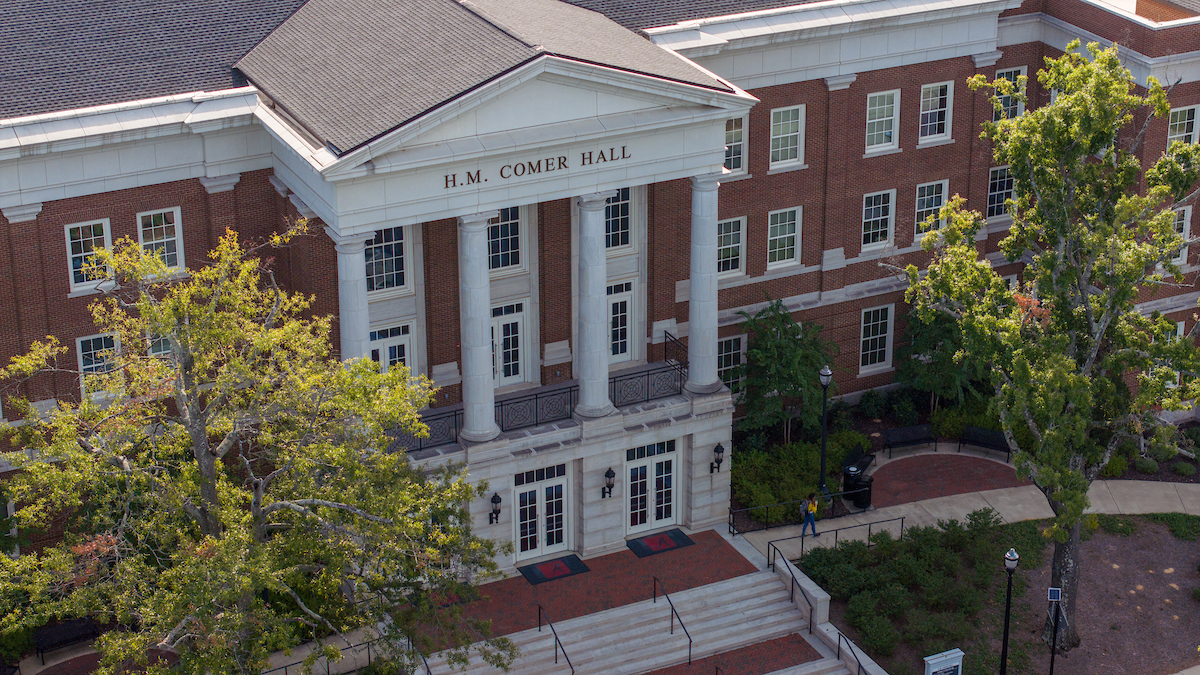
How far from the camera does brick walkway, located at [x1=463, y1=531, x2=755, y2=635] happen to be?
134ft

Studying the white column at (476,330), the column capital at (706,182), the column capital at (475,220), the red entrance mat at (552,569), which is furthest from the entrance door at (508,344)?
the column capital at (706,182)

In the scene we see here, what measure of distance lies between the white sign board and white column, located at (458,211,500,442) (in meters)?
12.2

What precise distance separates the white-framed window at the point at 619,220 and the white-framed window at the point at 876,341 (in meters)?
9.98

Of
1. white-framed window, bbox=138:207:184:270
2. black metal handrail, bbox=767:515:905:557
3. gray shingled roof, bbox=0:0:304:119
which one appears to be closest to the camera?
gray shingled roof, bbox=0:0:304:119

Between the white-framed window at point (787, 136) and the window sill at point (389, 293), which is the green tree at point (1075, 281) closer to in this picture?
the white-framed window at point (787, 136)

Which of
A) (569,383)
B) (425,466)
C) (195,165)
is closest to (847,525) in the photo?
(569,383)

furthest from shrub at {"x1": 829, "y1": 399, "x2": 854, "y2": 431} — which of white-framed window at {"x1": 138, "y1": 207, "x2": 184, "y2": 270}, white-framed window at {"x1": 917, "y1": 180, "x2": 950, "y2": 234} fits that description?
white-framed window at {"x1": 138, "y1": 207, "x2": 184, "y2": 270}

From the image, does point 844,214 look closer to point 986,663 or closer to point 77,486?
point 986,663

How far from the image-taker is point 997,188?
51.2 meters

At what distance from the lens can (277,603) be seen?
1473 inches

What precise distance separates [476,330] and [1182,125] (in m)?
23.3

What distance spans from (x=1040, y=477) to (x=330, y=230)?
17344mm

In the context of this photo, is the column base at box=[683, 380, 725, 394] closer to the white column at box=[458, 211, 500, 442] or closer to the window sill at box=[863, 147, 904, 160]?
the white column at box=[458, 211, 500, 442]

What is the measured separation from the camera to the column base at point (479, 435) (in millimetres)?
41000
